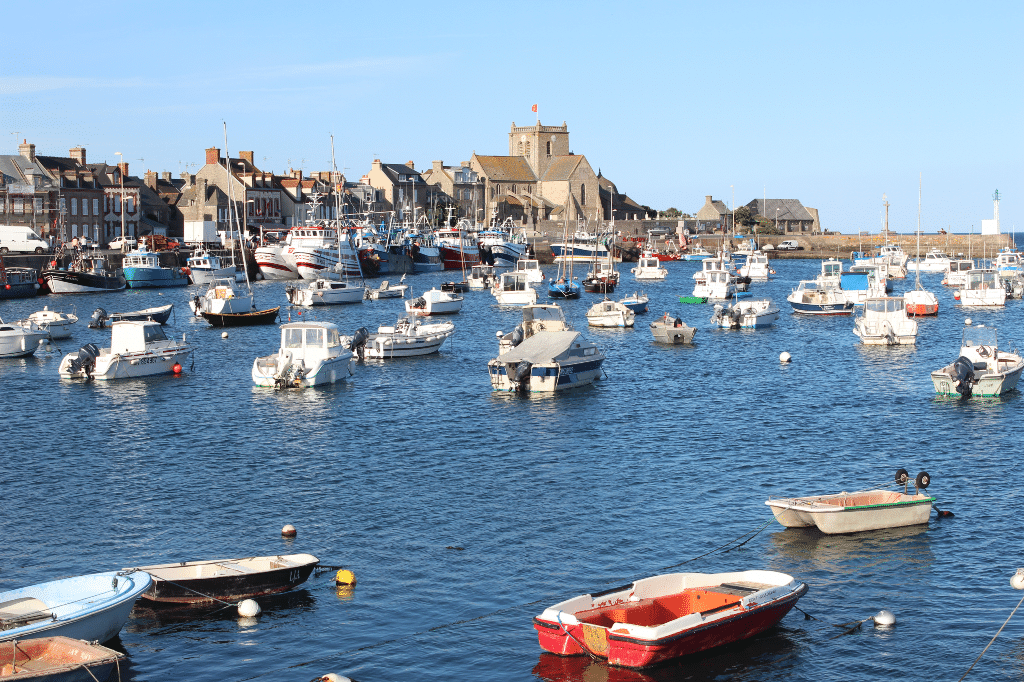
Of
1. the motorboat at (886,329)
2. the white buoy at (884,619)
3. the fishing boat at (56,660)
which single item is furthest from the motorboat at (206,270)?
the white buoy at (884,619)

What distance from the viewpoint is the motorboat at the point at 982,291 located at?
9500 centimetres

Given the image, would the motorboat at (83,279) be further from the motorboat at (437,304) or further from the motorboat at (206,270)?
the motorboat at (437,304)

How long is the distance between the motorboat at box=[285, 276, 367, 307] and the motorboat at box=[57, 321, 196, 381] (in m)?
38.4

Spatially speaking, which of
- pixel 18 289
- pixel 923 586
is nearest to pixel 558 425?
pixel 923 586

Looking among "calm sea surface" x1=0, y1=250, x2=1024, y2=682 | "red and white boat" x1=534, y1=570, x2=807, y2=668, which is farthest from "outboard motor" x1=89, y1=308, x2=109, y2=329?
"red and white boat" x1=534, y1=570, x2=807, y2=668

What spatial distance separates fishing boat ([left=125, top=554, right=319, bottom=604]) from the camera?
21.9m

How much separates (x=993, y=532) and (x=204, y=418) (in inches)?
1171

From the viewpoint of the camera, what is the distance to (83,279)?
11106 cm

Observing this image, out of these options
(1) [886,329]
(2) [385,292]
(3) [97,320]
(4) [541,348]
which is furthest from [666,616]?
(2) [385,292]

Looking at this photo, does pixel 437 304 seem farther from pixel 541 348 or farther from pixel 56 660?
pixel 56 660

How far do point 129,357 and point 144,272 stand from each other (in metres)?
65.8

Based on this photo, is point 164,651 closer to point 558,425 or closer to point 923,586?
point 923,586

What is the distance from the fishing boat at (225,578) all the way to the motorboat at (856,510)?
1154 centimetres

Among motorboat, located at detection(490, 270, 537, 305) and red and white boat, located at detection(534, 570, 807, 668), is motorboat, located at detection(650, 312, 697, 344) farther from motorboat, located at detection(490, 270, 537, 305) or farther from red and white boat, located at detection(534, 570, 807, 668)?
red and white boat, located at detection(534, 570, 807, 668)
